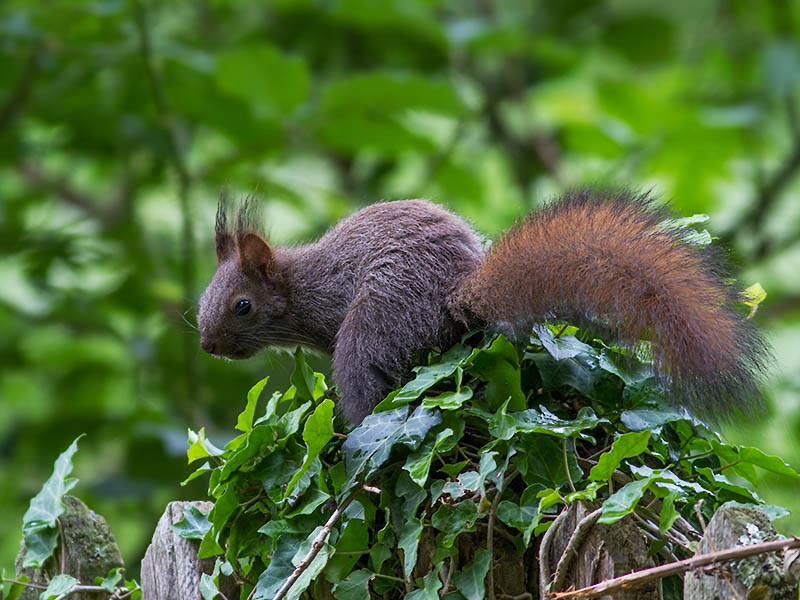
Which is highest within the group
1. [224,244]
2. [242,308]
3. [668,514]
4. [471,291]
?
[224,244]

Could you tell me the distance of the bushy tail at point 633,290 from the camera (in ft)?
5.12

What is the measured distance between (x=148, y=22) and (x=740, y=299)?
2.22 m

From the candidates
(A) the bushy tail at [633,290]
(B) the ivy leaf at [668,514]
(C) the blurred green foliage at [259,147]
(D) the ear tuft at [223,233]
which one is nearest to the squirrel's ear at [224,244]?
(D) the ear tuft at [223,233]

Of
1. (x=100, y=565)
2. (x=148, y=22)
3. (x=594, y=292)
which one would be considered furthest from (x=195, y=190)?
(x=594, y=292)

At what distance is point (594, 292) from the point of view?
67.1 inches

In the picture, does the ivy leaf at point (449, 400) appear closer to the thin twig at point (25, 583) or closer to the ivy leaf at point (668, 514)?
the ivy leaf at point (668, 514)

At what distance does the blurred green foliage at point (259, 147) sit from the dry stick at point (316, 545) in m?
1.17

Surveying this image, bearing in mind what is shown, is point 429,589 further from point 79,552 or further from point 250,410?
point 79,552

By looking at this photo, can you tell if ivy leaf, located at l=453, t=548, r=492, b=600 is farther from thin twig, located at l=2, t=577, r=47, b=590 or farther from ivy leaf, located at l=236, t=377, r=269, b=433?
A: thin twig, located at l=2, t=577, r=47, b=590

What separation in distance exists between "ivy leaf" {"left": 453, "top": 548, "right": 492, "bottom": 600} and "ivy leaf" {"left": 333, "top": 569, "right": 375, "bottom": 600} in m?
0.14

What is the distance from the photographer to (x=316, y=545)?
152cm

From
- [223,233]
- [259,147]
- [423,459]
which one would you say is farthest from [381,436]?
[259,147]

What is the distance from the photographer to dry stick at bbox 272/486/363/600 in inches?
59.0

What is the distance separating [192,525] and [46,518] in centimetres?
31
